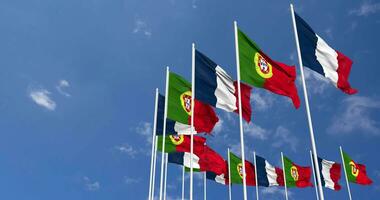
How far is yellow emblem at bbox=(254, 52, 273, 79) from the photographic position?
15.6 m

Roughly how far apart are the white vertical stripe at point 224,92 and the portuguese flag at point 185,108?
6.17ft

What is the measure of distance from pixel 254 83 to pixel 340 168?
24.1 metres

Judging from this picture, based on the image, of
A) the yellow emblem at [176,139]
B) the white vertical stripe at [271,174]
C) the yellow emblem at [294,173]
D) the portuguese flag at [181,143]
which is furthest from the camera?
the yellow emblem at [294,173]

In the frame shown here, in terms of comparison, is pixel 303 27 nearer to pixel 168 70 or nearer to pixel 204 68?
pixel 204 68

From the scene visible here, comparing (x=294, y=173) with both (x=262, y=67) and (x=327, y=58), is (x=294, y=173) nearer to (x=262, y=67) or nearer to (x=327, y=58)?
(x=327, y=58)

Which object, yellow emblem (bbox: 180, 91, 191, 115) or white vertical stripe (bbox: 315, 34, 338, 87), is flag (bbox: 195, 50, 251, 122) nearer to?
yellow emblem (bbox: 180, 91, 191, 115)

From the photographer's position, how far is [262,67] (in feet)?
51.7

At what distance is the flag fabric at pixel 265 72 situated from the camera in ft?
50.6

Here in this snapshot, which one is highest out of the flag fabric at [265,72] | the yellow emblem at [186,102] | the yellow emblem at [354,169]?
the yellow emblem at [354,169]

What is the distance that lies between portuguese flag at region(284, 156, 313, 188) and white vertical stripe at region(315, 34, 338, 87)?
19.4 meters

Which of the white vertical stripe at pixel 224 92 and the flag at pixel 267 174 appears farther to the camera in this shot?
the flag at pixel 267 174

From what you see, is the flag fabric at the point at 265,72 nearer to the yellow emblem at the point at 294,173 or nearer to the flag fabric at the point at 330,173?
the yellow emblem at the point at 294,173

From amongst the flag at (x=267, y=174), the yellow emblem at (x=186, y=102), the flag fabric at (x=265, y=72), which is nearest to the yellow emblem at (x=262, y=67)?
the flag fabric at (x=265, y=72)

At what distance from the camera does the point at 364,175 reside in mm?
35688
